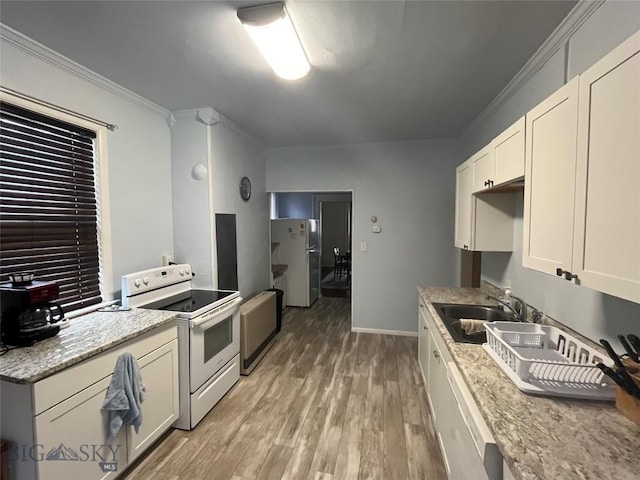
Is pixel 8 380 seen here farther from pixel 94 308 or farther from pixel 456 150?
pixel 456 150

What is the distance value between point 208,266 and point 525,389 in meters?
2.56

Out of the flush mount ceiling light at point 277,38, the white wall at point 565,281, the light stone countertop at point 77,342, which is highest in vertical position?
the flush mount ceiling light at point 277,38

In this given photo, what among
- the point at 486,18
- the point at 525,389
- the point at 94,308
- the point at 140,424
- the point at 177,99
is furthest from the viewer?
the point at 177,99

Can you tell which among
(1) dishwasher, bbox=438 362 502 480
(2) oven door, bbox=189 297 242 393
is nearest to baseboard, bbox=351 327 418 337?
(2) oven door, bbox=189 297 242 393

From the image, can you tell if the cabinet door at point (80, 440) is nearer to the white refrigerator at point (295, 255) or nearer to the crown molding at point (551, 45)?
the crown molding at point (551, 45)

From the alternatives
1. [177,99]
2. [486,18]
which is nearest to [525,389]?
[486,18]

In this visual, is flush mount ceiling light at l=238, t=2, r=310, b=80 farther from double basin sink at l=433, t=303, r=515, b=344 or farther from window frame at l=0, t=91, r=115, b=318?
double basin sink at l=433, t=303, r=515, b=344

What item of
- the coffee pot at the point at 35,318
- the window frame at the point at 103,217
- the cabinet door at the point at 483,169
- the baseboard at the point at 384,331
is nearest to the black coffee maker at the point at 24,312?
the coffee pot at the point at 35,318

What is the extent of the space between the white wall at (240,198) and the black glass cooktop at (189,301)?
667 millimetres

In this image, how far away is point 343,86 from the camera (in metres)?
2.24

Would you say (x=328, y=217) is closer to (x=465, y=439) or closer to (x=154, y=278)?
(x=154, y=278)

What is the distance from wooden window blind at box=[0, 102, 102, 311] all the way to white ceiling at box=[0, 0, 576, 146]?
20.7 inches

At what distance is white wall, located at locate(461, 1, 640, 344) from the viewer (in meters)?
1.22

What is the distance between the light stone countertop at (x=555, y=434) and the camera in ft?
2.55
